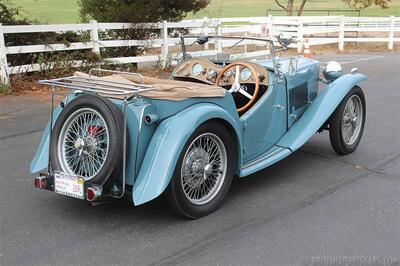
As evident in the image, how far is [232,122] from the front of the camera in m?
4.50

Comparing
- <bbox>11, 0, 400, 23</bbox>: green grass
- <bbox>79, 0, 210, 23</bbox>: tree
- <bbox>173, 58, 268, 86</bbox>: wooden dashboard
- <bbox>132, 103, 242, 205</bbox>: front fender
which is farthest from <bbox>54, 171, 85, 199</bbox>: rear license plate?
<bbox>11, 0, 400, 23</bbox>: green grass

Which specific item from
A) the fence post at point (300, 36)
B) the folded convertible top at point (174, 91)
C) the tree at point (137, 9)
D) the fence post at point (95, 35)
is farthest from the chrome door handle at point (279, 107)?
the fence post at point (300, 36)

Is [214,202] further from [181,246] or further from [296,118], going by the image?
[296,118]

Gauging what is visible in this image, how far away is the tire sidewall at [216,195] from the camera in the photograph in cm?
407

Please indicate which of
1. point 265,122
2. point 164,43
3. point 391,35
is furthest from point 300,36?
point 265,122

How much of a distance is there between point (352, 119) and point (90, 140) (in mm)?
3456

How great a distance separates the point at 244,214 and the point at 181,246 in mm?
822

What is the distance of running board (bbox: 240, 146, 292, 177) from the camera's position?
481cm

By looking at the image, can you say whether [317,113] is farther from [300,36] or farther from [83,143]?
[300,36]

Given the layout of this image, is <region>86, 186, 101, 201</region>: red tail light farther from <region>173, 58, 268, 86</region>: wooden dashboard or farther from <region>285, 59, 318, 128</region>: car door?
<region>285, 59, 318, 128</region>: car door

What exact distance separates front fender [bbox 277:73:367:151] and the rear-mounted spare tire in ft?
6.70

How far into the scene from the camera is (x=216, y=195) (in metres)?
4.49

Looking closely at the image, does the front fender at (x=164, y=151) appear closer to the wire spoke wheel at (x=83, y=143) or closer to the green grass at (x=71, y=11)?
the wire spoke wheel at (x=83, y=143)

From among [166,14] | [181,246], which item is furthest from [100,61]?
[181,246]
